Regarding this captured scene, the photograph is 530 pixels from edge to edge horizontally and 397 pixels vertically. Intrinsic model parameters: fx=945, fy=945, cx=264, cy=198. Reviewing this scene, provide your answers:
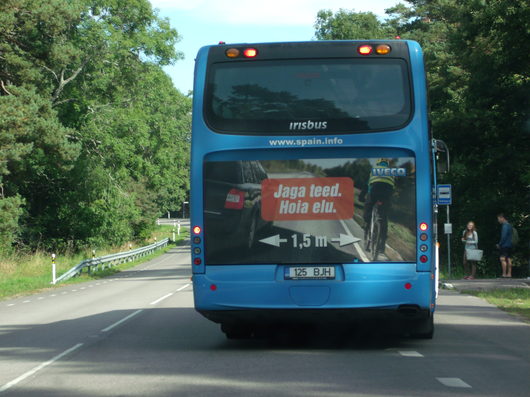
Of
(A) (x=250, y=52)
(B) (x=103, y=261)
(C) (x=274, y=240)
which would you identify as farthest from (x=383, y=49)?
(B) (x=103, y=261)

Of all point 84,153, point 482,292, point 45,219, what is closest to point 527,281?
point 482,292

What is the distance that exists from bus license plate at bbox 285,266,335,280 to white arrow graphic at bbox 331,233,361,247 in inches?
12.5

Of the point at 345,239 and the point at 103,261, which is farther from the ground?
the point at 345,239

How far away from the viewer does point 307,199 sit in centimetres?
1144

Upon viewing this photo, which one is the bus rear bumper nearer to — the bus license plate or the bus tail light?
the bus license plate

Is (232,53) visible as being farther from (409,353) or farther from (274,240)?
(409,353)

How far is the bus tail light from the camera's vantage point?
11.5m

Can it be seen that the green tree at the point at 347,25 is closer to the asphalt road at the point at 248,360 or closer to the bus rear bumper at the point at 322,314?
the asphalt road at the point at 248,360

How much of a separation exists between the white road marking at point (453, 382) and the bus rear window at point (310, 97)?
3436 mm

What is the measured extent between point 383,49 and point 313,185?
1.89m

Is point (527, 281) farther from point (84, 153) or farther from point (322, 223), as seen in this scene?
point (84, 153)

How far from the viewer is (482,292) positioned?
2248cm

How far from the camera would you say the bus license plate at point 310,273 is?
1136cm

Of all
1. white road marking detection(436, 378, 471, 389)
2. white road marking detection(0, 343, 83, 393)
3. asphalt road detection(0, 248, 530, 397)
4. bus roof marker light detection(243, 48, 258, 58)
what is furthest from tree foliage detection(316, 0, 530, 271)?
white road marking detection(436, 378, 471, 389)
